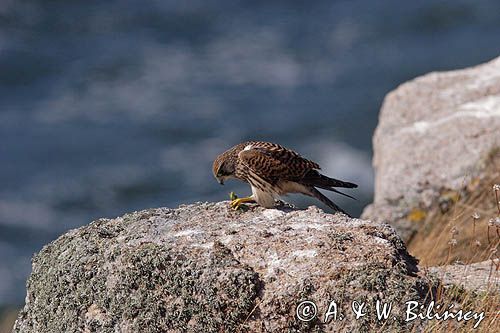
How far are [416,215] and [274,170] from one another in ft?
7.94

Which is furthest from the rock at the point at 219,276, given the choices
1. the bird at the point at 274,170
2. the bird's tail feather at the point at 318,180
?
the bird's tail feather at the point at 318,180

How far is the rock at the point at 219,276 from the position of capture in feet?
15.1

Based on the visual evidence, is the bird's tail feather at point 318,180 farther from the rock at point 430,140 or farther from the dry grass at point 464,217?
the rock at point 430,140

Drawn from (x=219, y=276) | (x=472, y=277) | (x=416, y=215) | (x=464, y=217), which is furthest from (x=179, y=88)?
(x=219, y=276)

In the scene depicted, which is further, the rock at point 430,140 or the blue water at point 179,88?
the blue water at point 179,88

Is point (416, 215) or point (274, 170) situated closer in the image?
point (274, 170)

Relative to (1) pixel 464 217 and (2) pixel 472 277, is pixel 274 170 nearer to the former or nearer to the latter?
(2) pixel 472 277

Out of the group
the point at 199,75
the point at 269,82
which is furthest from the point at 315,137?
the point at 199,75

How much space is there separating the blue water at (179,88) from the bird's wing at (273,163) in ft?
36.5

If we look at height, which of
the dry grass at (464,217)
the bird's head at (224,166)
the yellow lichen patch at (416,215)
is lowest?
the dry grass at (464,217)

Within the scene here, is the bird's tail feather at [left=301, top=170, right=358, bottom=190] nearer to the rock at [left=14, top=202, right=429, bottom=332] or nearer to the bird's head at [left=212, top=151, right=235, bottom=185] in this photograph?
the bird's head at [left=212, top=151, right=235, bottom=185]

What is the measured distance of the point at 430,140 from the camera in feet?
29.7

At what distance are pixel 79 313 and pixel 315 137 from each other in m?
16.0

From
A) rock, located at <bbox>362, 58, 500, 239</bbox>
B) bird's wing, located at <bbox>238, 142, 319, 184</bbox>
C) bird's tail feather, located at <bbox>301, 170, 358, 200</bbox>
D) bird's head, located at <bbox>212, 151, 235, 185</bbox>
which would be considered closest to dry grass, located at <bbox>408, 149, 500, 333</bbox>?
rock, located at <bbox>362, 58, 500, 239</bbox>
